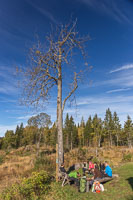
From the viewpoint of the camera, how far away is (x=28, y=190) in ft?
15.8

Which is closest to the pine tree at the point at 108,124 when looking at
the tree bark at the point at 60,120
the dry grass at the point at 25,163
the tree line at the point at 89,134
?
the tree line at the point at 89,134

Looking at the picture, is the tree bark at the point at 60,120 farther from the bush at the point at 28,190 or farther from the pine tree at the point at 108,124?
the pine tree at the point at 108,124

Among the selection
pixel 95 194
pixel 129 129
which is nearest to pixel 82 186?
pixel 95 194

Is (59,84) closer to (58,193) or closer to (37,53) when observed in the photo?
(37,53)

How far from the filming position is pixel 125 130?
49062mm

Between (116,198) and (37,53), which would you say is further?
(37,53)

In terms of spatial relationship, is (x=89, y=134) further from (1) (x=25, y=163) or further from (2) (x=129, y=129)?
(1) (x=25, y=163)

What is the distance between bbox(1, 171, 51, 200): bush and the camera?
436 centimetres

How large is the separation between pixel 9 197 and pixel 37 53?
24.7ft

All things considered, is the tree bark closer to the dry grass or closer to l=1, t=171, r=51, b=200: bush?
l=1, t=171, r=51, b=200: bush

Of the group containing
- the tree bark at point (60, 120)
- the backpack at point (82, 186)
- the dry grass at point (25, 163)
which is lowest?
the dry grass at point (25, 163)

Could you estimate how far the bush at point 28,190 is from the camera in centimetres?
436

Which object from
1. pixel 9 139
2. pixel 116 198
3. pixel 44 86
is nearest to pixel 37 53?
Result: pixel 44 86

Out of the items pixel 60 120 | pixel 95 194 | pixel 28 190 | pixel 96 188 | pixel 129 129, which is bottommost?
pixel 95 194
